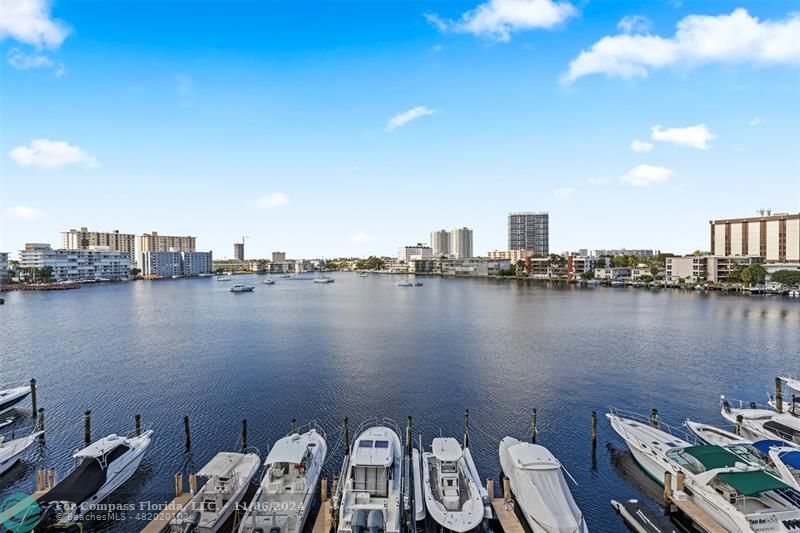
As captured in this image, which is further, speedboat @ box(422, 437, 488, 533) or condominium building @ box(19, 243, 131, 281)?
condominium building @ box(19, 243, 131, 281)

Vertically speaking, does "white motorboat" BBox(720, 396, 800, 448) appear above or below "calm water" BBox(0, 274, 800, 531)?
above

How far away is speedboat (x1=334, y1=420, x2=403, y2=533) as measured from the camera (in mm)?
10836

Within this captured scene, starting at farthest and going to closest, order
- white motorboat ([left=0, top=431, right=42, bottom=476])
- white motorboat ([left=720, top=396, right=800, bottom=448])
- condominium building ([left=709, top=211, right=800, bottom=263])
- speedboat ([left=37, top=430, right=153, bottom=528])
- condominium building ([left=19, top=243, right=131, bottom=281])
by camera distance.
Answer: condominium building ([left=19, top=243, right=131, bottom=281]), condominium building ([left=709, top=211, right=800, bottom=263]), white motorboat ([left=720, top=396, right=800, bottom=448]), white motorboat ([left=0, top=431, right=42, bottom=476]), speedboat ([left=37, top=430, right=153, bottom=528])

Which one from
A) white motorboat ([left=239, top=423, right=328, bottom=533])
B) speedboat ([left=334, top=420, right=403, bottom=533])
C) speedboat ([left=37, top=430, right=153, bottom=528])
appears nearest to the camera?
speedboat ([left=334, top=420, right=403, bottom=533])

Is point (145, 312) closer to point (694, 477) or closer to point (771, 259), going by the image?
point (694, 477)

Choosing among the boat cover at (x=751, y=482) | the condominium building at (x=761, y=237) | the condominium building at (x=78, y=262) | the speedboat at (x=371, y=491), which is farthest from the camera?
the condominium building at (x=78, y=262)

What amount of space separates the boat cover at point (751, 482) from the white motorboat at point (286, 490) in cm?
1163

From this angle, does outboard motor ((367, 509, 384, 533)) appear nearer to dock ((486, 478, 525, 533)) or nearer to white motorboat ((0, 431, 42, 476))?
dock ((486, 478, 525, 533))

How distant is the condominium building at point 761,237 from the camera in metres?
103

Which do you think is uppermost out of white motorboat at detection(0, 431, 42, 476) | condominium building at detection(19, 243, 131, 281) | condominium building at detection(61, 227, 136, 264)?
condominium building at detection(61, 227, 136, 264)

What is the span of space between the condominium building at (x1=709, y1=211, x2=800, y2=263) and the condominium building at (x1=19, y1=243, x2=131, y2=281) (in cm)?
A: 18831

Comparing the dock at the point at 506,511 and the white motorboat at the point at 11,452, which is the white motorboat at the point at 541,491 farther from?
the white motorboat at the point at 11,452

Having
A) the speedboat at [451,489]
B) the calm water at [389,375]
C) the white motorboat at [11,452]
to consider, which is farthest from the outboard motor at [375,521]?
the white motorboat at [11,452]

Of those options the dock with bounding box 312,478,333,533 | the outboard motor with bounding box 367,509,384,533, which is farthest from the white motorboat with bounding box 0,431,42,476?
the outboard motor with bounding box 367,509,384,533
